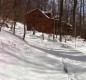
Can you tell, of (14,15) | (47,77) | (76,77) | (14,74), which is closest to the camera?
(14,74)

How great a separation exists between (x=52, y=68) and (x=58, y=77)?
1672 millimetres

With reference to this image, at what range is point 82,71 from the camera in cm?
1207

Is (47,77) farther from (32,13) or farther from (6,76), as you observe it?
(32,13)

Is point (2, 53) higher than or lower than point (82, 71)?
higher

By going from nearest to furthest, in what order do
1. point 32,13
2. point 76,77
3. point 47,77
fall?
point 47,77, point 76,77, point 32,13

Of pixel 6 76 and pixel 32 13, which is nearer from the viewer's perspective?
pixel 6 76

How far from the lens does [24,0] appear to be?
71.1ft

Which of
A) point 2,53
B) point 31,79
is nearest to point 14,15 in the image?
point 2,53

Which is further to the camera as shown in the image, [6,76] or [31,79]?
[31,79]

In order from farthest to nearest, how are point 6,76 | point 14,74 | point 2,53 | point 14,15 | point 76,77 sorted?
point 14,15 → point 2,53 → point 76,77 → point 14,74 → point 6,76

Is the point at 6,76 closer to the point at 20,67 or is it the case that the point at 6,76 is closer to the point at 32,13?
the point at 20,67

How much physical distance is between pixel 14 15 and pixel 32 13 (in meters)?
27.6

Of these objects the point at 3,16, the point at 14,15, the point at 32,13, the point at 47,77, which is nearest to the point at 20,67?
the point at 47,77

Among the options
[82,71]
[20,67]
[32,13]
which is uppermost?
[20,67]
